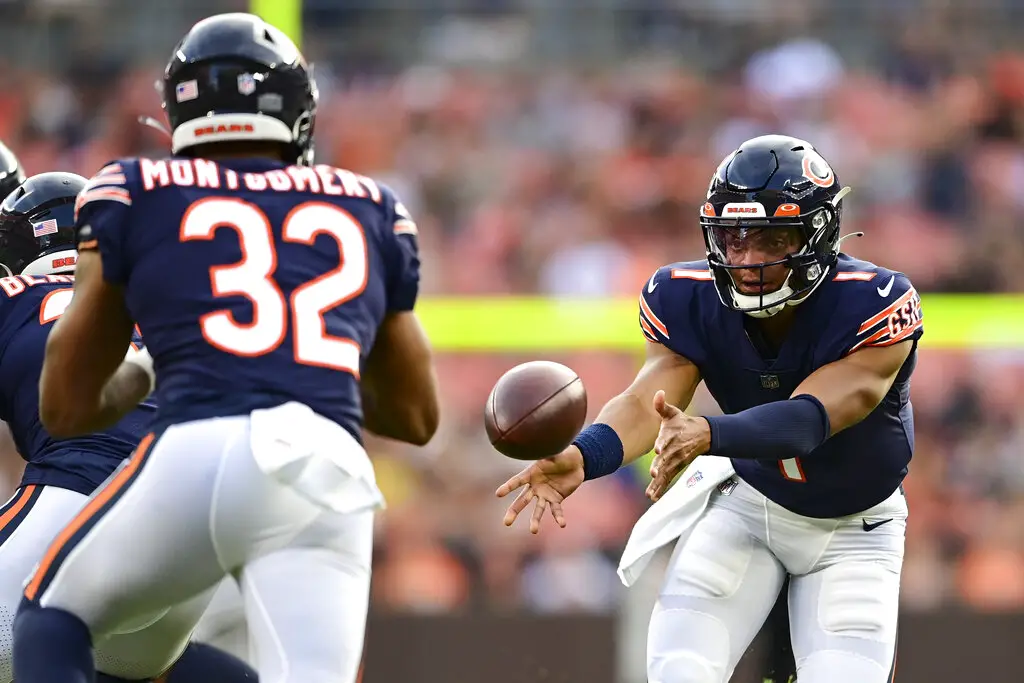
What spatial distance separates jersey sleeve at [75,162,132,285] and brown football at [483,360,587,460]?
1.04 metres

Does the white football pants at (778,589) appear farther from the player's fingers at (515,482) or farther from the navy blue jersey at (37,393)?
the navy blue jersey at (37,393)

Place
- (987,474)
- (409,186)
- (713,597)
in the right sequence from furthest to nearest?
(409,186) < (987,474) < (713,597)

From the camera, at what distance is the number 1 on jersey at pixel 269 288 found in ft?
9.21

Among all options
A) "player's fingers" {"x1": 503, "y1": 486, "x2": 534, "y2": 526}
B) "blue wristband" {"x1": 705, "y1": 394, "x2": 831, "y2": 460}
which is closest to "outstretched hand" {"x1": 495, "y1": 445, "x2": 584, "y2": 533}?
"player's fingers" {"x1": 503, "y1": 486, "x2": 534, "y2": 526}

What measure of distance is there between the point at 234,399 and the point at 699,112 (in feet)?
26.3

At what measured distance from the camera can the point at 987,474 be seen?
9.09 m

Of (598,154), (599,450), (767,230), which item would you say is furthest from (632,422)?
(598,154)

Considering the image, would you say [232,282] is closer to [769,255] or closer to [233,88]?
[233,88]

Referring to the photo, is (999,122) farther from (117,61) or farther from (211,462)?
(211,462)

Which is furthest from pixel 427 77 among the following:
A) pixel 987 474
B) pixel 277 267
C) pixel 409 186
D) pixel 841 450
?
pixel 277 267

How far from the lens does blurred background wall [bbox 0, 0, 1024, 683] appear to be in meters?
8.84

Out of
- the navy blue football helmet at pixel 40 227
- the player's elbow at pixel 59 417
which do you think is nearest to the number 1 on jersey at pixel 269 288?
the player's elbow at pixel 59 417

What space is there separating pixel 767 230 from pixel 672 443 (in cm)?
79

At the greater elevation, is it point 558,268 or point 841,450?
point 841,450
